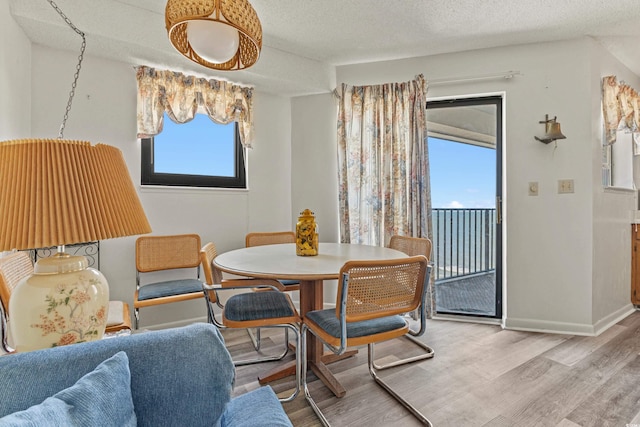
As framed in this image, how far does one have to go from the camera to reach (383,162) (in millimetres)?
3113

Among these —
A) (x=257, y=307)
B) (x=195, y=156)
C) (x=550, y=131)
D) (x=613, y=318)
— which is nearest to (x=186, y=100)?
(x=195, y=156)

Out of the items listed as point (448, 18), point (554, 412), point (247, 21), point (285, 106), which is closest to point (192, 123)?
point (285, 106)

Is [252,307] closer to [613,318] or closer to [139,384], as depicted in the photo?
[139,384]

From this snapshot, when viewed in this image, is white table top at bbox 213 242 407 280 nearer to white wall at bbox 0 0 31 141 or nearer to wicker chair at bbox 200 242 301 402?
wicker chair at bbox 200 242 301 402

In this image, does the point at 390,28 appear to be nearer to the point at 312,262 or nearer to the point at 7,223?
the point at 312,262

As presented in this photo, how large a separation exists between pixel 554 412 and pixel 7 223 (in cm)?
233

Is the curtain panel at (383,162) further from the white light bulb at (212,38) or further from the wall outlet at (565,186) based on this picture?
the white light bulb at (212,38)

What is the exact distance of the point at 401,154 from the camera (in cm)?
305

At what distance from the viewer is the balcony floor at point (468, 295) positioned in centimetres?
319

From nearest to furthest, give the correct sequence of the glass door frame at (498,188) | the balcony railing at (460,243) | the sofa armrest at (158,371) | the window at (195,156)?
the sofa armrest at (158,371) → the window at (195,156) → the glass door frame at (498,188) → the balcony railing at (460,243)

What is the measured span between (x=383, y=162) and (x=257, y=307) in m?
1.88

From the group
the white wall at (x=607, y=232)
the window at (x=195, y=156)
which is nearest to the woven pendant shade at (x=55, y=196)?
the window at (x=195, y=156)

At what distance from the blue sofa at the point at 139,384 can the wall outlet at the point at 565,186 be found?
291 centimetres

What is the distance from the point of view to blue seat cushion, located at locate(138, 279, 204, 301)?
2311 millimetres
